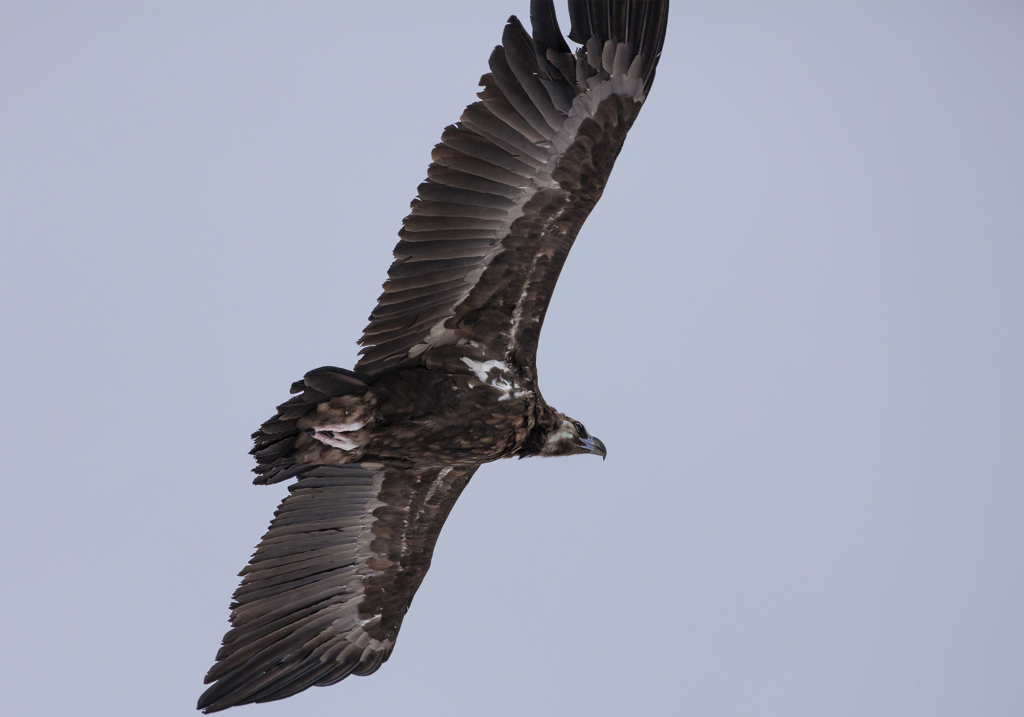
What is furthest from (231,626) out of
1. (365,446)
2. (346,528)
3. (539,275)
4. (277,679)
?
(539,275)

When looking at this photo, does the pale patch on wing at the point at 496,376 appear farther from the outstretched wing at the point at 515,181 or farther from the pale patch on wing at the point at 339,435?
the pale patch on wing at the point at 339,435

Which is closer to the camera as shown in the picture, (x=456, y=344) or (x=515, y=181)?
(x=515, y=181)

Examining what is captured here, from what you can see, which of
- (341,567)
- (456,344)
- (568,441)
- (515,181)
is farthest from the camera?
(341,567)

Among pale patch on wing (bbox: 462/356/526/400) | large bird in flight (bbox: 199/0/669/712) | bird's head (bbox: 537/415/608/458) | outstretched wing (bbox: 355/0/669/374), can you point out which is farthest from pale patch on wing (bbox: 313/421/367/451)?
bird's head (bbox: 537/415/608/458)

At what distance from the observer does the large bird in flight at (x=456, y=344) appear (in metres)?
8.08

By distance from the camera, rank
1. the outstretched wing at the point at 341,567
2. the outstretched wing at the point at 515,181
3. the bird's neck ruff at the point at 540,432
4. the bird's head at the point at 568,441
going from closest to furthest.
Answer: the outstretched wing at the point at 515,181 < the bird's neck ruff at the point at 540,432 < the bird's head at the point at 568,441 < the outstretched wing at the point at 341,567

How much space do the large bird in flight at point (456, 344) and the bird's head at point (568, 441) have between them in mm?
14

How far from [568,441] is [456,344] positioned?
1.37 metres

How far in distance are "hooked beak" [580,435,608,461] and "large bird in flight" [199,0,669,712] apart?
0.7 inches

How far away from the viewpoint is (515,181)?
8.34 m

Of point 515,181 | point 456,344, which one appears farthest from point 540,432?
point 515,181

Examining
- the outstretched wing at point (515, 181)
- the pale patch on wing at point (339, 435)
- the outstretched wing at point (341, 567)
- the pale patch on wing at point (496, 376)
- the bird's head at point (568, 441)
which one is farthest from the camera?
the outstretched wing at point (341, 567)

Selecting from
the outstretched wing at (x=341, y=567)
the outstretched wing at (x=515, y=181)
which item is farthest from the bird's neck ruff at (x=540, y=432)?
the outstretched wing at (x=341, y=567)

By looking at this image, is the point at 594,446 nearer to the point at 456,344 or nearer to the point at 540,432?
the point at 540,432
